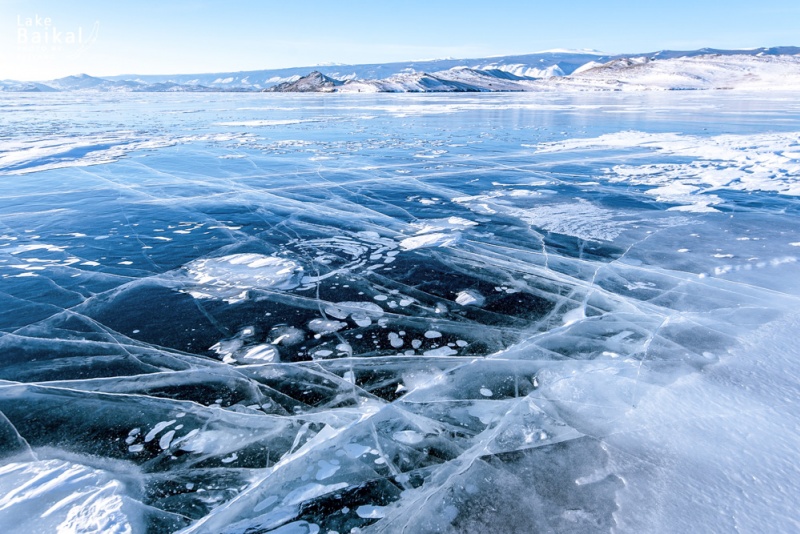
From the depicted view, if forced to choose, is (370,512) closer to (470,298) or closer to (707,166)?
(470,298)

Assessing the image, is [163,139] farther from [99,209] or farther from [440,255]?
[440,255]

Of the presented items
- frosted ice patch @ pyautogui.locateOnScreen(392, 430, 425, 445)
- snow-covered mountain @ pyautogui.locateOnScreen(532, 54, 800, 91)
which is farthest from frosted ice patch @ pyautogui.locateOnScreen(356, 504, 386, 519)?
snow-covered mountain @ pyautogui.locateOnScreen(532, 54, 800, 91)

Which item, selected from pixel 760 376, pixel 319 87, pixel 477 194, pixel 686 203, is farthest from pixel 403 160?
pixel 319 87

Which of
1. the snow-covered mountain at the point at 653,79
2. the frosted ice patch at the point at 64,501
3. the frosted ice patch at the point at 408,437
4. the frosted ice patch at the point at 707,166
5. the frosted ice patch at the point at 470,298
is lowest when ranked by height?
the frosted ice patch at the point at 408,437

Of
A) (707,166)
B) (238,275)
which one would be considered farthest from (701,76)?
(238,275)

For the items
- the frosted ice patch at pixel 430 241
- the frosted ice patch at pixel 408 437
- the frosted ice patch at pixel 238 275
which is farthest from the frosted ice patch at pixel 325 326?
the frosted ice patch at pixel 430 241

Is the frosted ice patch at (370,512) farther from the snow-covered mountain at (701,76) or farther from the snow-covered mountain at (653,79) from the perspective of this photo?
the snow-covered mountain at (653,79)

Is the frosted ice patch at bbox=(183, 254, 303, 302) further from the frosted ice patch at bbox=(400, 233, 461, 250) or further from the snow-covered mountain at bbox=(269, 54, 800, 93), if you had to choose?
the snow-covered mountain at bbox=(269, 54, 800, 93)

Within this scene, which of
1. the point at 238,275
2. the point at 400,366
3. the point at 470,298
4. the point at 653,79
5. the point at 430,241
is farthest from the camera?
the point at 653,79

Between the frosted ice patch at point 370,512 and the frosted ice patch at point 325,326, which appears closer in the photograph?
the frosted ice patch at point 370,512
